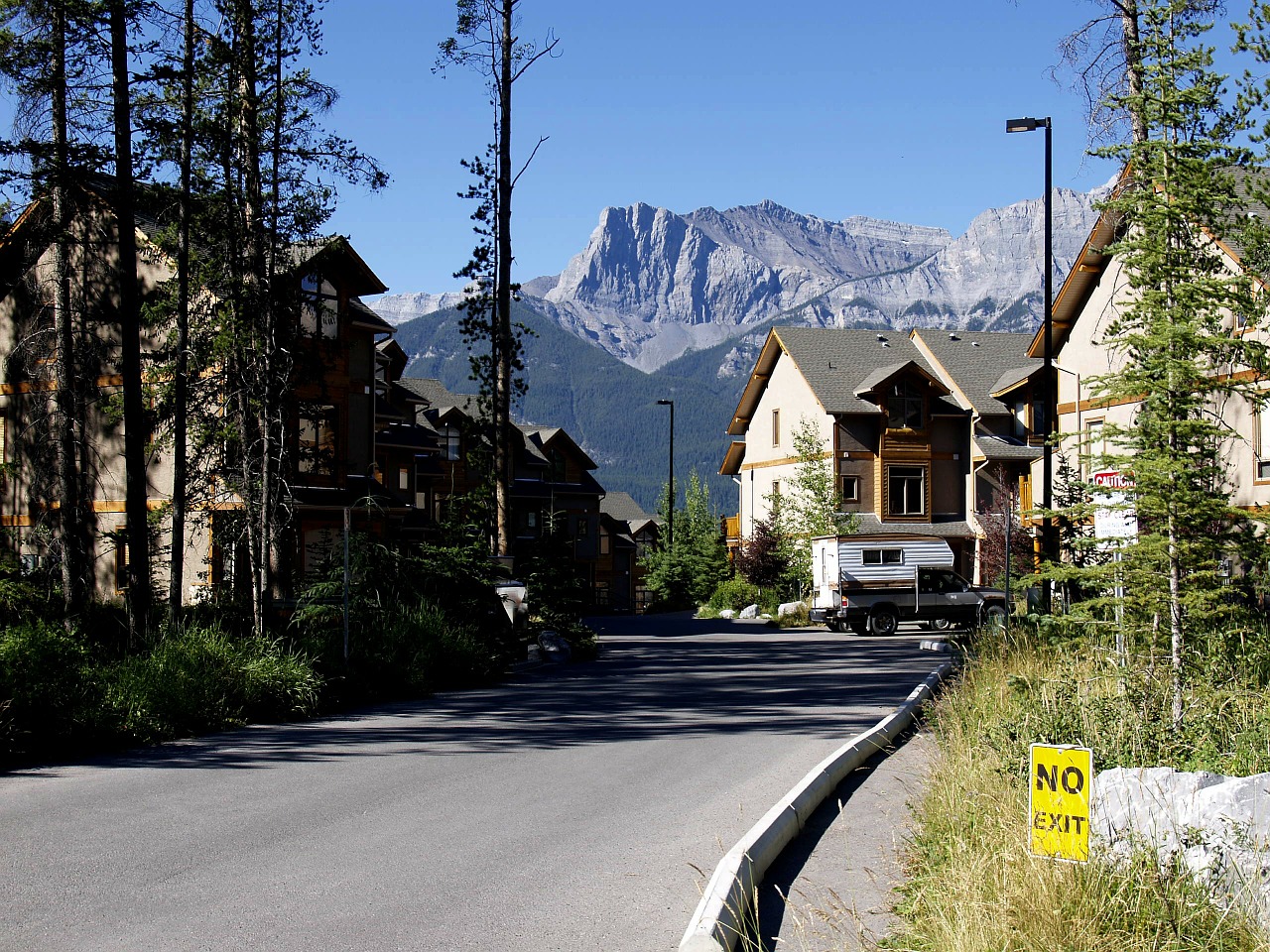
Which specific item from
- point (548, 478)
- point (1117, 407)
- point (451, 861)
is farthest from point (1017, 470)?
point (451, 861)

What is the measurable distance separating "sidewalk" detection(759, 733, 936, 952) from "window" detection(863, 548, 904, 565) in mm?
28668

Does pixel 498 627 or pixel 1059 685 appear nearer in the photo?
pixel 1059 685

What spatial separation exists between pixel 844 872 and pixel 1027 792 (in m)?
1.29

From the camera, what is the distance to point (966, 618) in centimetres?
4012

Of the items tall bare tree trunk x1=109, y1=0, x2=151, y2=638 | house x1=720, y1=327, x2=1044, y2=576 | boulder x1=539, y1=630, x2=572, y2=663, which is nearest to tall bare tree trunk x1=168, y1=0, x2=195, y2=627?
tall bare tree trunk x1=109, y1=0, x2=151, y2=638

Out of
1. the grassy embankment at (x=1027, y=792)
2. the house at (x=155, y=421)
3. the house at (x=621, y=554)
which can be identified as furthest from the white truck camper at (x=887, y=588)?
the house at (x=621, y=554)

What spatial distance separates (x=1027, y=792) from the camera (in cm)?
823

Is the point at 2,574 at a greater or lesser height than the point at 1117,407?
lesser

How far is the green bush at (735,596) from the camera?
182 feet

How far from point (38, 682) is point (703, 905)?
925 centimetres

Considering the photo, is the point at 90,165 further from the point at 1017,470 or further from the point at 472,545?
the point at 1017,470

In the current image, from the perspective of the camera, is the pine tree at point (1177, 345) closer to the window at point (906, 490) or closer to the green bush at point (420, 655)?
the green bush at point (420, 655)

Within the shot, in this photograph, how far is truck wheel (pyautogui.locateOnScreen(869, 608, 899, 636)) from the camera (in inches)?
1545

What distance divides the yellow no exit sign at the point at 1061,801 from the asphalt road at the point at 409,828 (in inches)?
79.7
